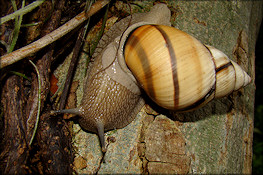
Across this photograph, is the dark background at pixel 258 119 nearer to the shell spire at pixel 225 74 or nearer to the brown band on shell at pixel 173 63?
the shell spire at pixel 225 74

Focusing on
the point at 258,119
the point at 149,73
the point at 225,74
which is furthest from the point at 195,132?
the point at 258,119

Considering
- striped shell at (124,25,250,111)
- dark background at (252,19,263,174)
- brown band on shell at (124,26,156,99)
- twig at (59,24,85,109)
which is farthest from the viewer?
dark background at (252,19,263,174)

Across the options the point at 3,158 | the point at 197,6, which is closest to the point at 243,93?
the point at 197,6

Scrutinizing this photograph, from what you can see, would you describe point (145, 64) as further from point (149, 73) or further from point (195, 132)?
point (195, 132)

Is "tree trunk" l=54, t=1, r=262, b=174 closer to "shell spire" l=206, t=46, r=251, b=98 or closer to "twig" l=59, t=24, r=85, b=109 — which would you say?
"twig" l=59, t=24, r=85, b=109

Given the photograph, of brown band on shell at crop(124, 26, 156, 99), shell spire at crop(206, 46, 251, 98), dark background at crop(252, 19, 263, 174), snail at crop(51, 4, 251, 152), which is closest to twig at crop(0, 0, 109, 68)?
snail at crop(51, 4, 251, 152)

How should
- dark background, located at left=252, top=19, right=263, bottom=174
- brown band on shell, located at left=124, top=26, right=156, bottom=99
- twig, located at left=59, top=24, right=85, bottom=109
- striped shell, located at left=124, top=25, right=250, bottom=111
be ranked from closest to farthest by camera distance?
striped shell, located at left=124, top=25, right=250, bottom=111 < brown band on shell, located at left=124, top=26, right=156, bottom=99 < twig, located at left=59, top=24, right=85, bottom=109 < dark background, located at left=252, top=19, right=263, bottom=174

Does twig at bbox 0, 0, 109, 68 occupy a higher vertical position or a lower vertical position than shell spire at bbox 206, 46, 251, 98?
higher
